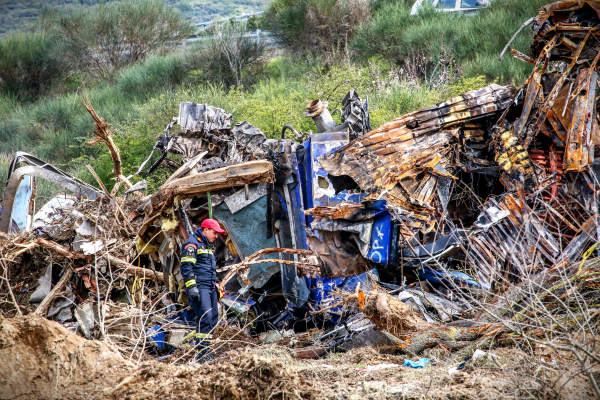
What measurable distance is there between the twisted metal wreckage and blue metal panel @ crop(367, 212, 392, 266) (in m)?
0.02

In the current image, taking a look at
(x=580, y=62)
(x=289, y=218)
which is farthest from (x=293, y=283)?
(x=580, y=62)

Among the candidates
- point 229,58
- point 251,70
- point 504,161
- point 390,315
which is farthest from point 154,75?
point 390,315

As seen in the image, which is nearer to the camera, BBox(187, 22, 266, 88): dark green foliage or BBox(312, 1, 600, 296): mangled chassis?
BBox(312, 1, 600, 296): mangled chassis

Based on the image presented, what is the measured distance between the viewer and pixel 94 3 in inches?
1799

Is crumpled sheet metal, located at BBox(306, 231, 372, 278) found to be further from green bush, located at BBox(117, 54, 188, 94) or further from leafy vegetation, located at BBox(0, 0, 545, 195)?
green bush, located at BBox(117, 54, 188, 94)

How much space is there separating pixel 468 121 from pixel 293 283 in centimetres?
339

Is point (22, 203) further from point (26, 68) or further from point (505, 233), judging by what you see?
point (26, 68)

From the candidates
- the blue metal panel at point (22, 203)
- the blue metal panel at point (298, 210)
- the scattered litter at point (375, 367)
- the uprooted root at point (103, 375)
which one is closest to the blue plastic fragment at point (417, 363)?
the scattered litter at point (375, 367)

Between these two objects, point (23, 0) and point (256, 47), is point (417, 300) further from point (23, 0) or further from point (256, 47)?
point (23, 0)

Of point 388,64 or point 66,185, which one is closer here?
point 66,185

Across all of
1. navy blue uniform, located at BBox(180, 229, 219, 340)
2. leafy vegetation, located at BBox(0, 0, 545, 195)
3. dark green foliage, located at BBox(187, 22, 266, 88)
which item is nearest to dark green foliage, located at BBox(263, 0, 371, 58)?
leafy vegetation, located at BBox(0, 0, 545, 195)

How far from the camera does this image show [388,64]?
778 inches

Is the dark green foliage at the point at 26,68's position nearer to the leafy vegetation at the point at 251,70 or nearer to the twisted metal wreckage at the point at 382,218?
the leafy vegetation at the point at 251,70

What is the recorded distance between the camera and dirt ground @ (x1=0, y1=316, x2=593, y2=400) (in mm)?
3438
